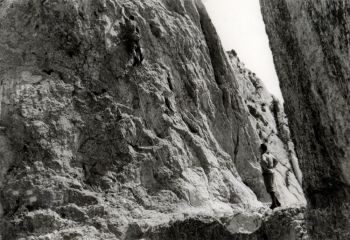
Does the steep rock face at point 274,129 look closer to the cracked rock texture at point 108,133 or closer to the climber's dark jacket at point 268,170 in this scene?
the climber's dark jacket at point 268,170

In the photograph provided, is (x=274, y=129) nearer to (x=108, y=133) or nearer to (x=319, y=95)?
(x=108, y=133)

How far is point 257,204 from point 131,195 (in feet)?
15.6

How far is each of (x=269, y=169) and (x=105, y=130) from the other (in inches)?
325

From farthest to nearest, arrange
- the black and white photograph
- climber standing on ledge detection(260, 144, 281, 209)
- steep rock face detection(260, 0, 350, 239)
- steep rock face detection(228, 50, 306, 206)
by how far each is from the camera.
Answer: steep rock face detection(228, 50, 306, 206) → climber standing on ledge detection(260, 144, 281, 209) → the black and white photograph → steep rock face detection(260, 0, 350, 239)

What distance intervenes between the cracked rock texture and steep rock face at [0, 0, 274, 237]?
4cm

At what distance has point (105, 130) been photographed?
19438 millimetres

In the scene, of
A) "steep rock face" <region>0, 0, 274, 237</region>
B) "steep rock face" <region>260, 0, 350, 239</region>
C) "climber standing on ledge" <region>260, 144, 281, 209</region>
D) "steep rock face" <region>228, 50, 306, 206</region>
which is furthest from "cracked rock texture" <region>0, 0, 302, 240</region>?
"steep rock face" <region>260, 0, 350, 239</region>

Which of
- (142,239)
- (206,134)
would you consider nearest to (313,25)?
(142,239)

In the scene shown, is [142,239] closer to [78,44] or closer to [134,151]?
[134,151]

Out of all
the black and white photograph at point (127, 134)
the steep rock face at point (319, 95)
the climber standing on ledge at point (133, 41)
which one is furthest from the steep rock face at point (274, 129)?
the steep rock face at point (319, 95)

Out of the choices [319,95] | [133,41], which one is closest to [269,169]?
[133,41]

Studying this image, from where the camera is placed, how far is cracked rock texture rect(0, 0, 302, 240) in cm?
1702

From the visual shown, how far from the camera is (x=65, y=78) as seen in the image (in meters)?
19.9

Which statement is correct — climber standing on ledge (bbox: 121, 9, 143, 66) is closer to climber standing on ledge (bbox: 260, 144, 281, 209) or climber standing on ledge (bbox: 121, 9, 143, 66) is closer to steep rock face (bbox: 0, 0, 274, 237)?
steep rock face (bbox: 0, 0, 274, 237)
